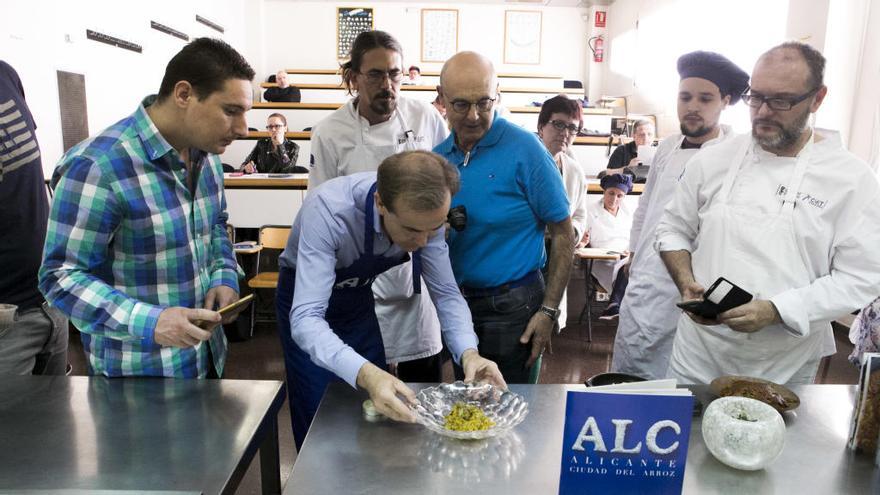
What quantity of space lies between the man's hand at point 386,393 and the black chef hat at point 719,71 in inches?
56.7

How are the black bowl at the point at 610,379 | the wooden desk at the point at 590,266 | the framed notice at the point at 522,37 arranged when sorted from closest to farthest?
the black bowl at the point at 610,379, the wooden desk at the point at 590,266, the framed notice at the point at 522,37

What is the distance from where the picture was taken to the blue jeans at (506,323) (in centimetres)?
165

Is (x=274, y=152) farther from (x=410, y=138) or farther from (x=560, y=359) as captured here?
(x=410, y=138)

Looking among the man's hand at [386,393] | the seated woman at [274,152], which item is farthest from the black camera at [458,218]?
the seated woman at [274,152]

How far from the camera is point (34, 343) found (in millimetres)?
1627

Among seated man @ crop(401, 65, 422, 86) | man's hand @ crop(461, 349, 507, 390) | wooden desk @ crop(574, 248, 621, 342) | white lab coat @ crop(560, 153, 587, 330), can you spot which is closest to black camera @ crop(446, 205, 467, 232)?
man's hand @ crop(461, 349, 507, 390)

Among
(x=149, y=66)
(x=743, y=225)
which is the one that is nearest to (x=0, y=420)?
(x=743, y=225)

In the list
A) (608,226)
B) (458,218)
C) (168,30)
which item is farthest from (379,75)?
(168,30)

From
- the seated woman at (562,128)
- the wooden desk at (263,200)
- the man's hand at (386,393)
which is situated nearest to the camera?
the man's hand at (386,393)

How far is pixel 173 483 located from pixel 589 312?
3292 millimetres

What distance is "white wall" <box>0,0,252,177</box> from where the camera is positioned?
4336 mm

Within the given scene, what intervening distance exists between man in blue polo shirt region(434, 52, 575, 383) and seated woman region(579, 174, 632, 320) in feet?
8.06

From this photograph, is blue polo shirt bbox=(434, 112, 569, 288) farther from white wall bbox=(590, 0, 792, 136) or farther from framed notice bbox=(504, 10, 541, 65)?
framed notice bbox=(504, 10, 541, 65)

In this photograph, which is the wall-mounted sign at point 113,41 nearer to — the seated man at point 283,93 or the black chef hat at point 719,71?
the seated man at point 283,93
